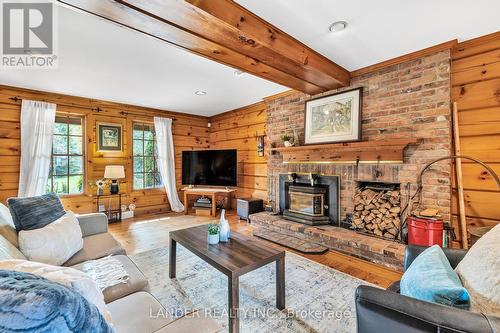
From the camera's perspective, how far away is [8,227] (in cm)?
160

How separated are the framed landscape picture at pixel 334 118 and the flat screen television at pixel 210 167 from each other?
186 centimetres

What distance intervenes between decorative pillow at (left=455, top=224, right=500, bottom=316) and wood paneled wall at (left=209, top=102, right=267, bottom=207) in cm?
371

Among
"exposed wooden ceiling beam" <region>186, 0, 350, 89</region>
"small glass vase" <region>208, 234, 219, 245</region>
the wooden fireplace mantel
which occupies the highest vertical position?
"exposed wooden ceiling beam" <region>186, 0, 350, 89</region>

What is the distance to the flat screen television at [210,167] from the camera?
493cm

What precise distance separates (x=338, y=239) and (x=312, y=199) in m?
0.74

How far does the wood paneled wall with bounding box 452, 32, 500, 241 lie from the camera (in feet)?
7.57

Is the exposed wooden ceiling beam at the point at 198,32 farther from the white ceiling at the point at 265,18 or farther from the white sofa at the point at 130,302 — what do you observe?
the white sofa at the point at 130,302

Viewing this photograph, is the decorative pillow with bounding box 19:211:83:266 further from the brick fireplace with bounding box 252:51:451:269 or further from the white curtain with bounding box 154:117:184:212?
the white curtain with bounding box 154:117:184:212

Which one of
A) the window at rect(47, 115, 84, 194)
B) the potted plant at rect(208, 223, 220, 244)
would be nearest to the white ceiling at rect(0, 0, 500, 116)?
the window at rect(47, 115, 84, 194)

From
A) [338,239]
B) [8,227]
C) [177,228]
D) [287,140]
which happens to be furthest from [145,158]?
[338,239]

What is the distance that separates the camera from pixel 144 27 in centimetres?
178

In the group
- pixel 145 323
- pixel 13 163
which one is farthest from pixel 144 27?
pixel 13 163

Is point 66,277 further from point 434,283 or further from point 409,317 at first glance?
point 434,283

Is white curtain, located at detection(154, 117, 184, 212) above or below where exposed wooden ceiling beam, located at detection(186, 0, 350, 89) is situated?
below
